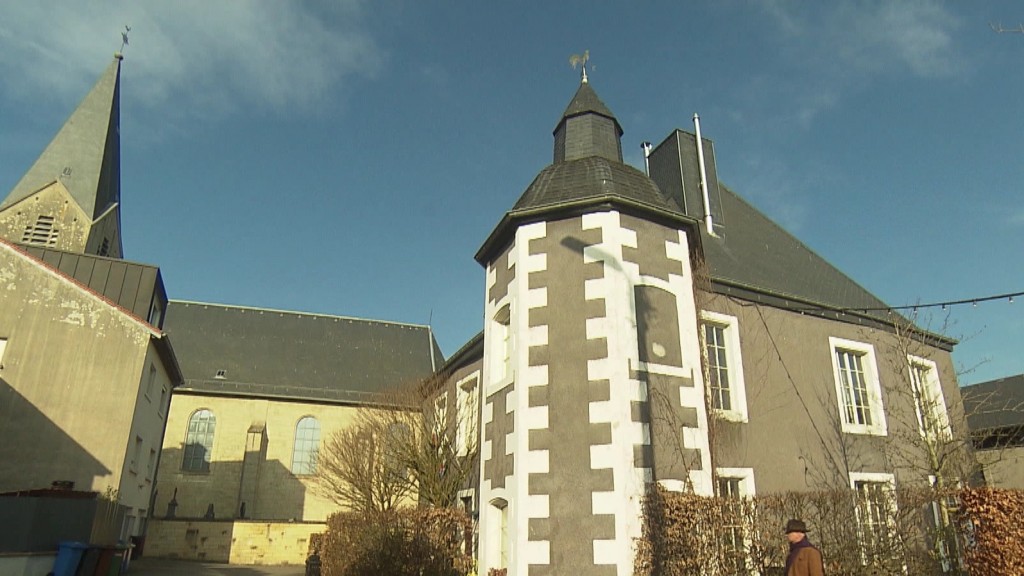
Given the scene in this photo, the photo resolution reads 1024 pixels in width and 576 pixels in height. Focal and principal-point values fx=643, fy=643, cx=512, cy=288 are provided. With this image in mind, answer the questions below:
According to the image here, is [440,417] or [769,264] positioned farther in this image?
[440,417]

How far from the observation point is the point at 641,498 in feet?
28.4

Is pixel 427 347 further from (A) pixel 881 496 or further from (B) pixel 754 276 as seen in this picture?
(A) pixel 881 496

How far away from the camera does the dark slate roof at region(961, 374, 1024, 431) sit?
1784cm

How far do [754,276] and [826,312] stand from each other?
1.63 metres

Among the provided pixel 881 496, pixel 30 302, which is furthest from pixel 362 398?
pixel 881 496

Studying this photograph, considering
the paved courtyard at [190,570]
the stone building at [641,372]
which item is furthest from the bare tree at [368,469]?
the stone building at [641,372]

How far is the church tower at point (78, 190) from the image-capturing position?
27000 millimetres

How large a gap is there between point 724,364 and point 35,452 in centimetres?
1522

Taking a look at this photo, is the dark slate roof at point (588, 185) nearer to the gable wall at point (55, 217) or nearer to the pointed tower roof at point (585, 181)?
the pointed tower roof at point (585, 181)

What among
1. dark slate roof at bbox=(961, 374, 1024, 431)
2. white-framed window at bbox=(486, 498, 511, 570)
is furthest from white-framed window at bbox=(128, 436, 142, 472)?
dark slate roof at bbox=(961, 374, 1024, 431)

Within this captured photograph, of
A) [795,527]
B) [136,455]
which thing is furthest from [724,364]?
[136,455]

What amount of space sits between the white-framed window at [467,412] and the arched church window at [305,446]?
14.9 meters

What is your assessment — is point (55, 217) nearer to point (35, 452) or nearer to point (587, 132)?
point (35, 452)

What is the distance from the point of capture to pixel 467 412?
16250 millimetres
